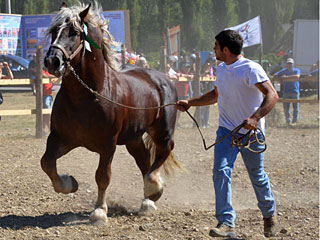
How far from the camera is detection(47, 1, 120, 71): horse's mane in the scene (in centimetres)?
534

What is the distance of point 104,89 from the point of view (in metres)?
5.68

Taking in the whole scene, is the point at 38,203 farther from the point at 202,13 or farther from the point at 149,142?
the point at 202,13

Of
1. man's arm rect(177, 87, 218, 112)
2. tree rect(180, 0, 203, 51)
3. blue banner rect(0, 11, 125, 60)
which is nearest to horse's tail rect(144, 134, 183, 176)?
man's arm rect(177, 87, 218, 112)

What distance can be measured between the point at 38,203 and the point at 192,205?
180 centimetres

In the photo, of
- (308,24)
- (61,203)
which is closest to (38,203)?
(61,203)

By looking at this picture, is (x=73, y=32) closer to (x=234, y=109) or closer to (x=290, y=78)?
(x=234, y=109)

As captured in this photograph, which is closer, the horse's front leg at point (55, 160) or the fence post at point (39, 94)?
the horse's front leg at point (55, 160)

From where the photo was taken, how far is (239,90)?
4844 millimetres

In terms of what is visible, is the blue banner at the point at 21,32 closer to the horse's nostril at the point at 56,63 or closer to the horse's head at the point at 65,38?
the horse's head at the point at 65,38

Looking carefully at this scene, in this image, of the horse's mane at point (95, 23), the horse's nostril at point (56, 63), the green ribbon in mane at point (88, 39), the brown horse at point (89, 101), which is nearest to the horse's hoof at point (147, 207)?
the brown horse at point (89, 101)

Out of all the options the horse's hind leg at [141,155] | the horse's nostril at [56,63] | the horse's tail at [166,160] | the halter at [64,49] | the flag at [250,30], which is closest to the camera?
the horse's nostril at [56,63]

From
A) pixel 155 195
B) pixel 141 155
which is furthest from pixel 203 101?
pixel 141 155

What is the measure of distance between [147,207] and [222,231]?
1.72 metres

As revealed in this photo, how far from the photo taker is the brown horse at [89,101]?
532 cm
